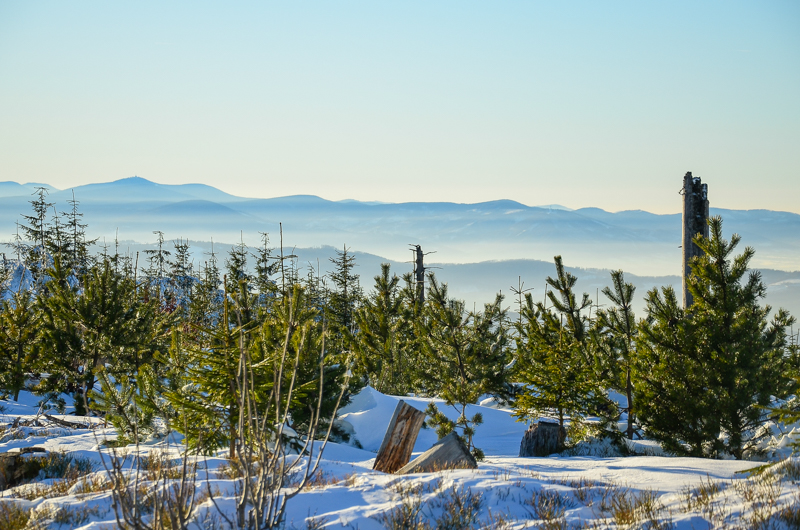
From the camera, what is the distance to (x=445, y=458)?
23.7ft

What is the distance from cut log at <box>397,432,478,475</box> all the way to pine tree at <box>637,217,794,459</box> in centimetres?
307

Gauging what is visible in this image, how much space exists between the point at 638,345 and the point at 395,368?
8524 mm

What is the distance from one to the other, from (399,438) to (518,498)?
2.79m

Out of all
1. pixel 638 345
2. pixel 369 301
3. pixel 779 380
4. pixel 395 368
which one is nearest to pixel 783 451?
pixel 779 380

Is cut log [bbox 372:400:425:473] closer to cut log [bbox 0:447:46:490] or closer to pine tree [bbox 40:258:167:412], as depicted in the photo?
cut log [bbox 0:447:46:490]

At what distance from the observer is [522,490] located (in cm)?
541

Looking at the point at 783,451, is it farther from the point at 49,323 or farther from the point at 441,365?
the point at 49,323

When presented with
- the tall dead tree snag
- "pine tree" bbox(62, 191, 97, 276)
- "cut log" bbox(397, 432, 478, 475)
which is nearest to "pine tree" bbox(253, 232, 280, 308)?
"cut log" bbox(397, 432, 478, 475)

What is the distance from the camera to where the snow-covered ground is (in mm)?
4332

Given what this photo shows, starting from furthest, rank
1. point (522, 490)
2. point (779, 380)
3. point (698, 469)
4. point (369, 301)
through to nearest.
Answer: point (369, 301)
point (779, 380)
point (698, 469)
point (522, 490)

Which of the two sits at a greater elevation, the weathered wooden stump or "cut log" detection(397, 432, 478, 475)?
"cut log" detection(397, 432, 478, 475)

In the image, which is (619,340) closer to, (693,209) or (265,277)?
(693,209)

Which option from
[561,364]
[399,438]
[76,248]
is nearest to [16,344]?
[399,438]

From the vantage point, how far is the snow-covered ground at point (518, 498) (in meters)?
4.33
